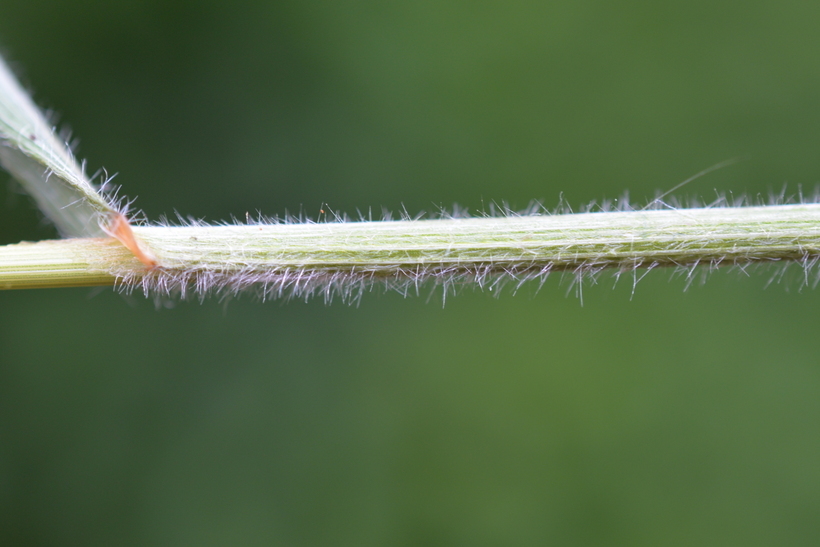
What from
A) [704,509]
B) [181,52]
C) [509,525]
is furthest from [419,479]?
[181,52]

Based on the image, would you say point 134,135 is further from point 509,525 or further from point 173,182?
point 509,525

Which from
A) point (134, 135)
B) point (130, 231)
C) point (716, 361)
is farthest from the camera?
point (716, 361)

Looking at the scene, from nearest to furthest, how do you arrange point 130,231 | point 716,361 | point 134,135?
point 130,231 < point 134,135 < point 716,361

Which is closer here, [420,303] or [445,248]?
[445,248]

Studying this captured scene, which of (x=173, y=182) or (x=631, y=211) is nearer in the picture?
(x=631, y=211)

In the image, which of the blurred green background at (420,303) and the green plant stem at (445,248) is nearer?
the green plant stem at (445,248)
